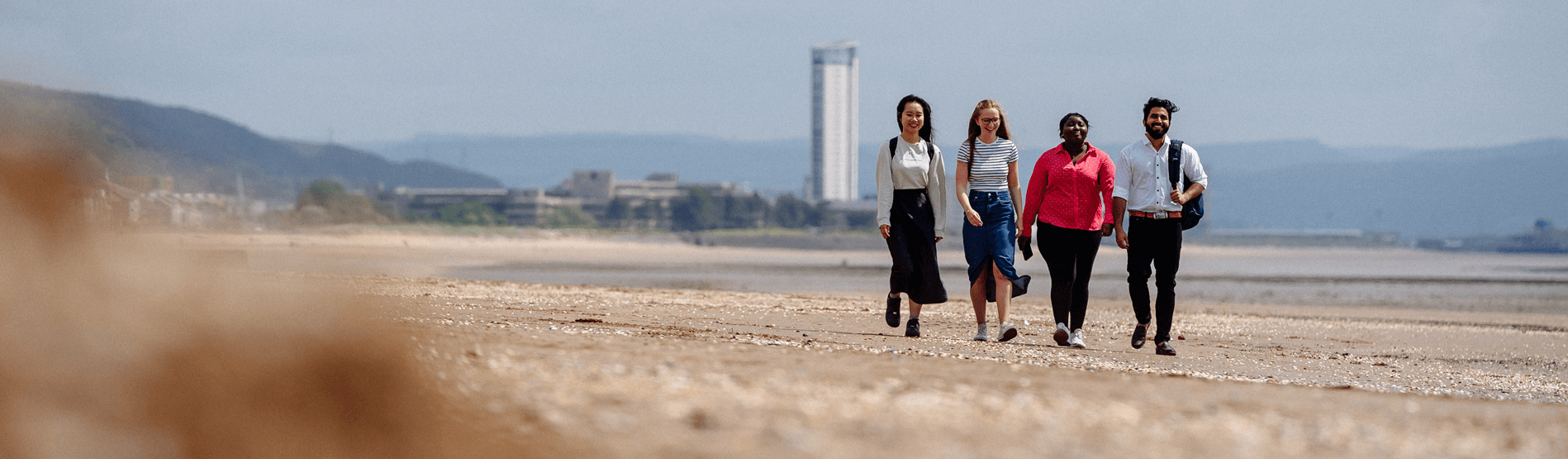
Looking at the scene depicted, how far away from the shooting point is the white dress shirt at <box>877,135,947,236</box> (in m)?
8.07

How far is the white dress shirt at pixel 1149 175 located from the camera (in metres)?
7.75

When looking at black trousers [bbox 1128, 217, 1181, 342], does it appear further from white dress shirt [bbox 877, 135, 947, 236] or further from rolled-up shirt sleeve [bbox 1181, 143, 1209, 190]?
white dress shirt [bbox 877, 135, 947, 236]

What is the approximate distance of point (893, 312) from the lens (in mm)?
8617

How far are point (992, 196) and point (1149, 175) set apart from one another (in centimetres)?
104

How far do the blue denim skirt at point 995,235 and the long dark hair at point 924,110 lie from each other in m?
0.57

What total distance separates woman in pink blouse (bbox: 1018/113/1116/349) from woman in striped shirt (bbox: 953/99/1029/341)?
0.59 ft

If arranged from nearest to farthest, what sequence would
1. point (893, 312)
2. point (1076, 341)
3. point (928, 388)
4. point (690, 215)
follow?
point (928, 388)
point (1076, 341)
point (893, 312)
point (690, 215)

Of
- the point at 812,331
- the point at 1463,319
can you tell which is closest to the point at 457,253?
the point at 1463,319

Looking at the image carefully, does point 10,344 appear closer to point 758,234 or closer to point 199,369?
point 199,369

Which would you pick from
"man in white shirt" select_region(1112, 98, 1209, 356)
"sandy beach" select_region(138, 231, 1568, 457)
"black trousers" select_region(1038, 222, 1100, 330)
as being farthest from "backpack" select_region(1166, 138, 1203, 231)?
"sandy beach" select_region(138, 231, 1568, 457)

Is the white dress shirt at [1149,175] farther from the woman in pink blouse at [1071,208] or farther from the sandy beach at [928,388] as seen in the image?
the sandy beach at [928,388]

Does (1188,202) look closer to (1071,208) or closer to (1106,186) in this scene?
(1106,186)

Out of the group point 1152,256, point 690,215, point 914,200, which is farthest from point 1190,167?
point 690,215

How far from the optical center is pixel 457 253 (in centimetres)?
5209
